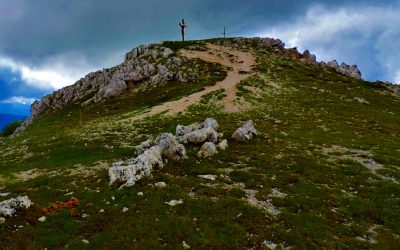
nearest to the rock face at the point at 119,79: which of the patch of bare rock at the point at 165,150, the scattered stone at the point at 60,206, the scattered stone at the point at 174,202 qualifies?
the patch of bare rock at the point at 165,150

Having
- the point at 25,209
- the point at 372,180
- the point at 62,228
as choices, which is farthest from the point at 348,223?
the point at 25,209

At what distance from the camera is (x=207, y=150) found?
38.3 m

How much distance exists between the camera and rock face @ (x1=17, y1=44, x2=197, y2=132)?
96.9 metres

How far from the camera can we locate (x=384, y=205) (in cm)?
2692

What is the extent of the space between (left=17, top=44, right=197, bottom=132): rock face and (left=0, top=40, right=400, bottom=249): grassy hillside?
114ft

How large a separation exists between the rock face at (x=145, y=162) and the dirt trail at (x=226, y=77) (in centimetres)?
2792

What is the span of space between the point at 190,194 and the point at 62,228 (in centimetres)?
907

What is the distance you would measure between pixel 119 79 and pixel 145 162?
7096 cm

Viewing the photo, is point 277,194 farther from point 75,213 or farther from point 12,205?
point 12,205

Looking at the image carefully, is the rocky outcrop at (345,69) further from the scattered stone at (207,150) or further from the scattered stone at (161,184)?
the scattered stone at (161,184)

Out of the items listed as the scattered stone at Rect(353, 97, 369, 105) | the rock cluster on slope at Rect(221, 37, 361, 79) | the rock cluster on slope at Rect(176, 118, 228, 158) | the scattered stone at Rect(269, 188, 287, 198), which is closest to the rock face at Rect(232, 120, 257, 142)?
the rock cluster on slope at Rect(176, 118, 228, 158)

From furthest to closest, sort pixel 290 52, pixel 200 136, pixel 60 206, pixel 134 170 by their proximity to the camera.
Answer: pixel 290 52, pixel 200 136, pixel 134 170, pixel 60 206

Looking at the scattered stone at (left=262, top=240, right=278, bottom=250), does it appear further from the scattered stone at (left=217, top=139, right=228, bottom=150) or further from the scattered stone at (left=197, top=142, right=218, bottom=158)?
the scattered stone at (left=217, top=139, right=228, bottom=150)

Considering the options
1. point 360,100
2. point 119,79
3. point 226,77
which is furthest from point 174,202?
point 119,79
